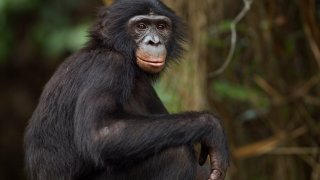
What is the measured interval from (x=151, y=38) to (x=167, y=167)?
0.96m

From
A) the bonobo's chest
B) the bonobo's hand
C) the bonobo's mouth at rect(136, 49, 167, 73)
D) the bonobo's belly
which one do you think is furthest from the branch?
the bonobo's belly

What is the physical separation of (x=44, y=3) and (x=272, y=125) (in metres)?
3.56

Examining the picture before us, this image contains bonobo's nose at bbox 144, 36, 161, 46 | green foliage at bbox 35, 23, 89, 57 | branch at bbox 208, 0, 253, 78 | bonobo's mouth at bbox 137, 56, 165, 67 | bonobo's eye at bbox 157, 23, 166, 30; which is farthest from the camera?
green foliage at bbox 35, 23, 89, 57

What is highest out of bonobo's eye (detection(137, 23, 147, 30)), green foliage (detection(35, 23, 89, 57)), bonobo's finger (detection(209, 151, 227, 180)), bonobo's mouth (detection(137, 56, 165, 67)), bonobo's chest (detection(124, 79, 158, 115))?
bonobo's eye (detection(137, 23, 147, 30))

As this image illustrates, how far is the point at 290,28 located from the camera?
349 inches

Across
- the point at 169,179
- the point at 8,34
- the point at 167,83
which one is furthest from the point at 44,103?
the point at 8,34

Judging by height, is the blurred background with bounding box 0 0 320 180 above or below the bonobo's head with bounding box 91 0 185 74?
below

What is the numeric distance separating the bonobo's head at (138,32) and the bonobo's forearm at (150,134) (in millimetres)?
485

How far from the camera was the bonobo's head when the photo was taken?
5996mm

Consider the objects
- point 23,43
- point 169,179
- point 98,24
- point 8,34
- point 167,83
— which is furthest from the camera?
point 23,43

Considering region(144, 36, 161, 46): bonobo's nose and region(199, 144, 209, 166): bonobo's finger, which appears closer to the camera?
region(199, 144, 209, 166): bonobo's finger

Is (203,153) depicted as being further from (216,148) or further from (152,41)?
(152,41)

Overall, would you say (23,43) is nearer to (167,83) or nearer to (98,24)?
(167,83)

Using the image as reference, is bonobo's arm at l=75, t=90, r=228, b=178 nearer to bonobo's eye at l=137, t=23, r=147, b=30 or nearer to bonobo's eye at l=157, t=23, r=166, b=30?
bonobo's eye at l=137, t=23, r=147, b=30
